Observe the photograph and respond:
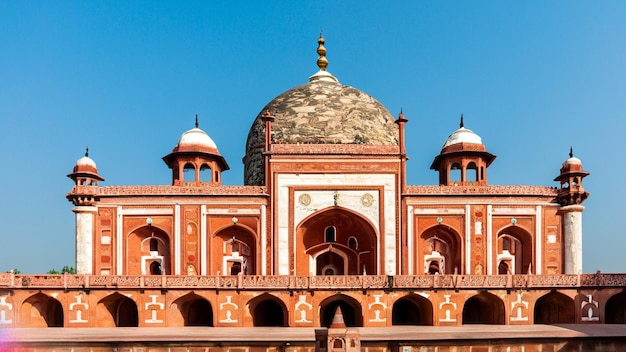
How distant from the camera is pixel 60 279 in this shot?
2230 centimetres

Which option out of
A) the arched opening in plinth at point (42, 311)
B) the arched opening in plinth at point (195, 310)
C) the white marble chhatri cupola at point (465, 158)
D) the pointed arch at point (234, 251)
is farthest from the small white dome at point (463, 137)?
the arched opening in plinth at point (42, 311)

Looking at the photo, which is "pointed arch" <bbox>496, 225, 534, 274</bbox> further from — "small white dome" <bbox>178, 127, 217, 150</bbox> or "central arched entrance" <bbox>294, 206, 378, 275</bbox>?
"small white dome" <bbox>178, 127, 217, 150</bbox>

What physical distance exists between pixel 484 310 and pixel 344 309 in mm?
4707

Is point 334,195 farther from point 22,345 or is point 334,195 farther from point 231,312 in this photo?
point 22,345

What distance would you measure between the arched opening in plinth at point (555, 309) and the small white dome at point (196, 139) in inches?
543

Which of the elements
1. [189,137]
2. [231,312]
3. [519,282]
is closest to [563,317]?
[519,282]

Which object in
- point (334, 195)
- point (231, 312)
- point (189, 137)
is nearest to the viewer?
point (231, 312)

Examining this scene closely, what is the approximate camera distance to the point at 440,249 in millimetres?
25688

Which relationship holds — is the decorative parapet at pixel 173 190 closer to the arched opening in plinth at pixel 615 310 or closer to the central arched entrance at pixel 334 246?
the central arched entrance at pixel 334 246

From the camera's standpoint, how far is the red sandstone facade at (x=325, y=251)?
72.7 ft

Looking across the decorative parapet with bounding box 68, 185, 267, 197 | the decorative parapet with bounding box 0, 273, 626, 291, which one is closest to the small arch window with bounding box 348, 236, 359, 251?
the decorative parapet with bounding box 0, 273, 626, 291

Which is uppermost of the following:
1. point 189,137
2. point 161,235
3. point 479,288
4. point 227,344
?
point 189,137

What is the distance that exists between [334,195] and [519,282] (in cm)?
674

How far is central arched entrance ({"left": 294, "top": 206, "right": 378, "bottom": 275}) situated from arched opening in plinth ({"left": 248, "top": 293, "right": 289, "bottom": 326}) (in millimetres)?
1539
